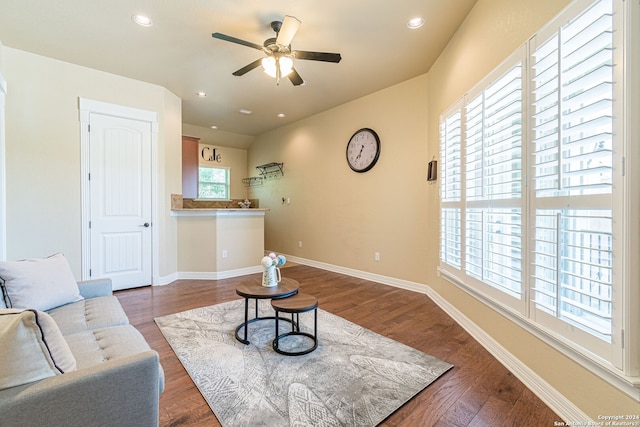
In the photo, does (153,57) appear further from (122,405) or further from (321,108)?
(122,405)

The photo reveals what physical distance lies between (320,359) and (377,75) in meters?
3.45

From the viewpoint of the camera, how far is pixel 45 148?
3340 millimetres

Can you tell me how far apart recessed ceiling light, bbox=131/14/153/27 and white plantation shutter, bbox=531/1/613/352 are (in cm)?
318

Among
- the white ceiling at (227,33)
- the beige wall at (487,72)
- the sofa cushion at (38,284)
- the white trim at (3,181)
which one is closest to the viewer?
the beige wall at (487,72)

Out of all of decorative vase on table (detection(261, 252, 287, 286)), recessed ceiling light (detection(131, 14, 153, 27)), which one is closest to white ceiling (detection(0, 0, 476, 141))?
recessed ceiling light (detection(131, 14, 153, 27))

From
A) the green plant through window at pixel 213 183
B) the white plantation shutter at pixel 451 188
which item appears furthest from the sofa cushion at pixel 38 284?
the green plant through window at pixel 213 183

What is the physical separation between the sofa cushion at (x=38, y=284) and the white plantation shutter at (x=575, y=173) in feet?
10.1

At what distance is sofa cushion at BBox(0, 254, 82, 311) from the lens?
1682 millimetres

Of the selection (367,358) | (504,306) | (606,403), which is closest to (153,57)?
(367,358)

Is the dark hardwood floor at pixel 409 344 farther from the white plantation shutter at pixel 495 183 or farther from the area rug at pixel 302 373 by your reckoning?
the white plantation shutter at pixel 495 183

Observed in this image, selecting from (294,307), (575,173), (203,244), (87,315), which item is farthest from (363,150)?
(87,315)

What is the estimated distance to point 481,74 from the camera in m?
2.38

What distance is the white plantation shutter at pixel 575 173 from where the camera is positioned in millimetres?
1292

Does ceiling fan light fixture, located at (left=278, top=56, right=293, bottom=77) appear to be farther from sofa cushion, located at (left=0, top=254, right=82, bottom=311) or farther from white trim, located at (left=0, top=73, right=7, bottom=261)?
A: white trim, located at (left=0, top=73, right=7, bottom=261)
